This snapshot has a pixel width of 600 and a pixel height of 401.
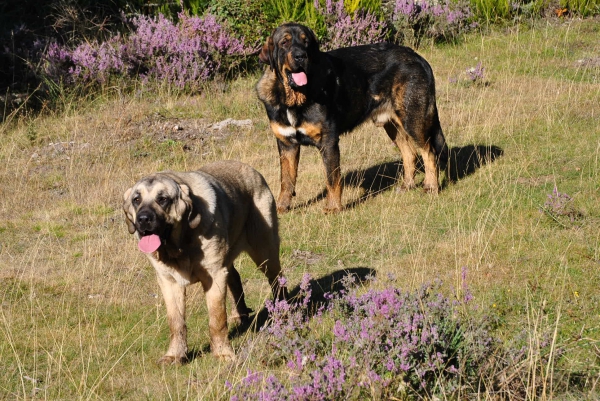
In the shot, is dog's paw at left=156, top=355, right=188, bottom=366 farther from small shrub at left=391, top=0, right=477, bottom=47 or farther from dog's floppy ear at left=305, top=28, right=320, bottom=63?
small shrub at left=391, top=0, right=477, bottom=47

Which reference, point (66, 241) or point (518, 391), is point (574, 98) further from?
point (518, 391)

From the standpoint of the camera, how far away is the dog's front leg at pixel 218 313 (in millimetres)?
5867

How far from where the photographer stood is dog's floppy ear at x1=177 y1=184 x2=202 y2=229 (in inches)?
222

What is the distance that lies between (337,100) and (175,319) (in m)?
4.01

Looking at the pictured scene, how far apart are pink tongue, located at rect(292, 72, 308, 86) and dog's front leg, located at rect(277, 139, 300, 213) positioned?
0.76m

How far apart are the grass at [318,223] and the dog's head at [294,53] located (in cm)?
145

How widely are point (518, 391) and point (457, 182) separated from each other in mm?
5102

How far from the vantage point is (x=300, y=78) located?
889cm

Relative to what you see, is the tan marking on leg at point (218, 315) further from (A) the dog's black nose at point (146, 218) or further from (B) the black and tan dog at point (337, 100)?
(B) the black and tan dog at point (337, 100)

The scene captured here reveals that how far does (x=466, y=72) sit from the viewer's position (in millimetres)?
13422

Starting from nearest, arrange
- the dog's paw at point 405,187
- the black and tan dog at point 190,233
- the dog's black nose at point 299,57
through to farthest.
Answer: the black and tan dog at point 190,233, the dog's black nose at point 299,57, the dog's paw at point 405,187

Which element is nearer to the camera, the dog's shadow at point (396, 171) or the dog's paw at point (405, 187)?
the dog's paw at point (405, 187)

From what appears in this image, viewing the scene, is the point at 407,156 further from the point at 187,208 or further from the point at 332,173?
the point at 187,208

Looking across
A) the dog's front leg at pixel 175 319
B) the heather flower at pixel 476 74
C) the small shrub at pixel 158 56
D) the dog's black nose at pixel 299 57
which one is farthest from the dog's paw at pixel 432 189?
the small shrub at pixel 158 56
